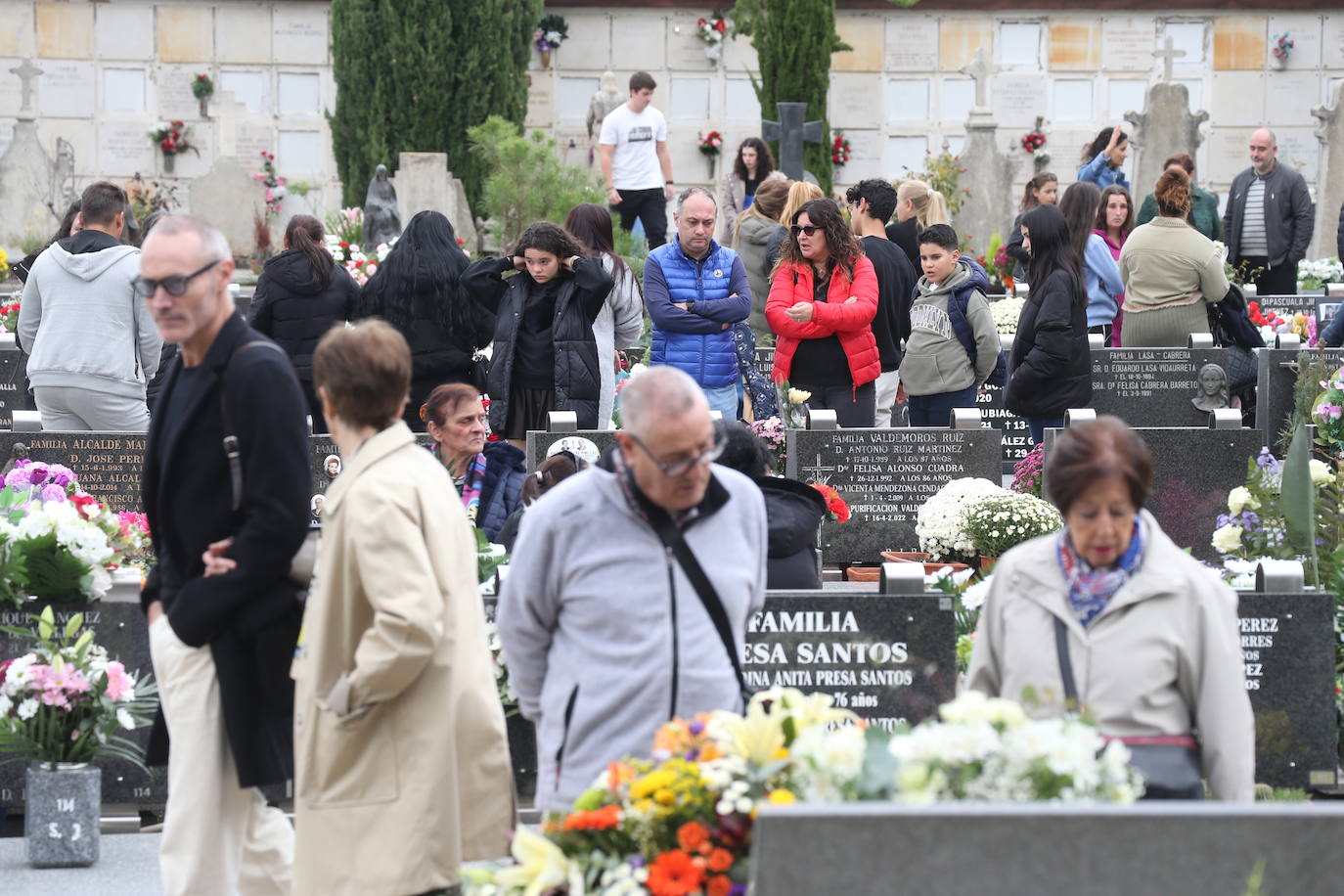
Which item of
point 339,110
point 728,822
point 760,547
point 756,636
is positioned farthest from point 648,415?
point 339,110

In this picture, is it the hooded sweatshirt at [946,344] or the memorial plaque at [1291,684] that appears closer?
the memorial plaque at [1291,684]

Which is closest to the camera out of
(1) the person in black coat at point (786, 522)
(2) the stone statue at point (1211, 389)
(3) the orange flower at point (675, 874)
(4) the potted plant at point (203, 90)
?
(3) the orange flower at point (675, 874)

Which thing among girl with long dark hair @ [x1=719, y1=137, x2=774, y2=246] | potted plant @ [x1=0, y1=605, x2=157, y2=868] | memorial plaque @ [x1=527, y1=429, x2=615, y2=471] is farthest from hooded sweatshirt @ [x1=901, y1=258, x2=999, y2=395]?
girl with long dark hair @ [x1=719, y1=137, x2=774, y2=246]

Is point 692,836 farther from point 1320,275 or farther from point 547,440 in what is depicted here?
point 1320,275

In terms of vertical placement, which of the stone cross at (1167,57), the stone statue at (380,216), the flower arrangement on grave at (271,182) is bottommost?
the stone statue at (380,216)

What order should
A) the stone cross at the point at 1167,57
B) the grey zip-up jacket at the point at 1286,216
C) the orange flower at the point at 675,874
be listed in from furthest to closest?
the stone cross at the point at 1167,57
the grey zip-up jacket at the point at 1286,216
the orange flower at the point at 675,874

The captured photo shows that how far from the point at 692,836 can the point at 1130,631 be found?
0.96 m

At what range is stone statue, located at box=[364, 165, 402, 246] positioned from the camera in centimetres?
1900

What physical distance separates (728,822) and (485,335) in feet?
20.0

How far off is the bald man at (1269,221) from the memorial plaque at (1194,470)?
827 centimetres

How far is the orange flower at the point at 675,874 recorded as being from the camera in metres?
3.56

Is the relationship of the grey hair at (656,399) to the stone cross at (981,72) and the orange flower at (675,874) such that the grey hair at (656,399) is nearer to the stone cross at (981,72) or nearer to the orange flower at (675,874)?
the orange flower at (675,874)

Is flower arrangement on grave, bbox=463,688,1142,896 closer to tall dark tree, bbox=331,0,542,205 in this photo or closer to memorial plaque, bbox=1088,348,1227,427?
memorial plaque, bbox=1088,348,1227,427

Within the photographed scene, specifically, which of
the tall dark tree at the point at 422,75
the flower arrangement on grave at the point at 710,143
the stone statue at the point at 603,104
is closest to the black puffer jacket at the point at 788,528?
the tall dark tree at the point at 422,75
